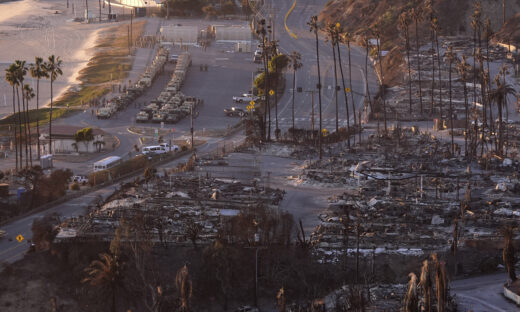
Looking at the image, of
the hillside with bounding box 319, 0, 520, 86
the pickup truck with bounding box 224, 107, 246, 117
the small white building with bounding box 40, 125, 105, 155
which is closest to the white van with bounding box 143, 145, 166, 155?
the small white building with bounding box 40, 125, 105, 155

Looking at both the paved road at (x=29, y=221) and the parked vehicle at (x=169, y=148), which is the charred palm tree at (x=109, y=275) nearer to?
the paved road at (x=29, y=221)

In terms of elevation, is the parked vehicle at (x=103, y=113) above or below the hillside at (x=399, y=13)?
below

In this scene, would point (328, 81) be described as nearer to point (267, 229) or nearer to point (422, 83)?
point (422, 83)

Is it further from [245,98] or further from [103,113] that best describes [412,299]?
[245,98]

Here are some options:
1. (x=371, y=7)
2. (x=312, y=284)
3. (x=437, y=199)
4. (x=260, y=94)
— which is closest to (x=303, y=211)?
(x=437, y=199)

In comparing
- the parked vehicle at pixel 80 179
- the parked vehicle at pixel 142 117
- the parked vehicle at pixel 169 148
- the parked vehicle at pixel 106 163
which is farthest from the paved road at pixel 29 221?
the parked vehicle at pixel 142 117

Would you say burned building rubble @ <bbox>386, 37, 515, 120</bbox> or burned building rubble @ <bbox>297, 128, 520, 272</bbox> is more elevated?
burned building rubble @ <bbox>386, 37, 515, 120</bbox>

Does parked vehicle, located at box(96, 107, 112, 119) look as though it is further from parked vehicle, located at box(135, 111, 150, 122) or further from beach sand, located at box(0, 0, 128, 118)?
beach sand, located at box(0, 0, 128, 118)
